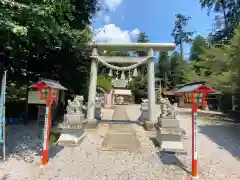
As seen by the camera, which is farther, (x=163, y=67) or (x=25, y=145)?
(x=163, y=67)

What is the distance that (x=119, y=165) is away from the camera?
4.70 meters

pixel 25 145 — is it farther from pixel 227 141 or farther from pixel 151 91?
pixel 227 141

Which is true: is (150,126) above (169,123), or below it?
below

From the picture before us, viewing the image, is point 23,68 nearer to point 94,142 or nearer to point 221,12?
point 94,142

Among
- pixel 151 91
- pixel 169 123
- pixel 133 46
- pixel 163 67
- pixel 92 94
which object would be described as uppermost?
pixel 163 67

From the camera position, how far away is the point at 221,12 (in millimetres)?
22703

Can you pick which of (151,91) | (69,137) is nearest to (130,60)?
(151,91)

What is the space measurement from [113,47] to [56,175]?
6.23 m

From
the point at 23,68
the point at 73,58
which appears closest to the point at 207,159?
the point at 73,58

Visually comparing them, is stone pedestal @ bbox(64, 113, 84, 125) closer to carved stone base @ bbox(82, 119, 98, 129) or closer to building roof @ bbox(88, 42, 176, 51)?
carved stone base @ bbox(82, 119, 98, 129)

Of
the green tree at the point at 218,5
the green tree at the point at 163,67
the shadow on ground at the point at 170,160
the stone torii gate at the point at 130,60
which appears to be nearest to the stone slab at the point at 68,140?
the stone torii gate at the point at 130,60

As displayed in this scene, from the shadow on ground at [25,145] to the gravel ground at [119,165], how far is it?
1.0 inches

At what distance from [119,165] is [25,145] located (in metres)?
3.22

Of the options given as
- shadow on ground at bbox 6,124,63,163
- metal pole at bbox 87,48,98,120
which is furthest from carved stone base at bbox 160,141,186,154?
metal pole at bbox 87,48,98,120
